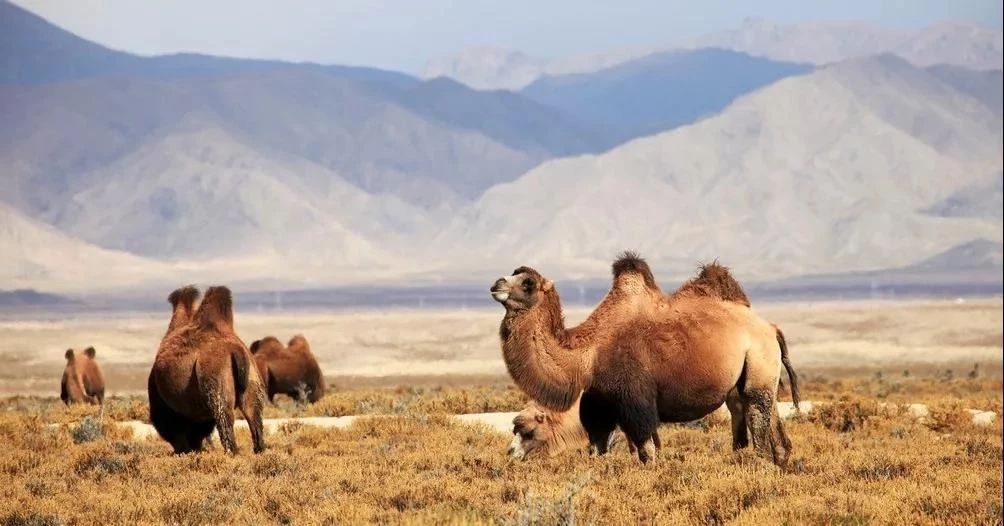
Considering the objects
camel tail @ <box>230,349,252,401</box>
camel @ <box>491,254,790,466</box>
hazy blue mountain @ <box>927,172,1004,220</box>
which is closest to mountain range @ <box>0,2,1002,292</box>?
hazy blue mountain @ <box>927,172,1004,220</box>

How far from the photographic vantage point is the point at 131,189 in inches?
5605

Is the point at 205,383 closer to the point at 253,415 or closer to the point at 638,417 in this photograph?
the point at 253,415

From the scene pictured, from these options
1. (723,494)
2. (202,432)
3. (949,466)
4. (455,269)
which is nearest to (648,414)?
(723,494)

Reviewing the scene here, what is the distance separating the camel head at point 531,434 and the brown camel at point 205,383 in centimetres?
275

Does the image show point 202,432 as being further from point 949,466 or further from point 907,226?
point 907,226

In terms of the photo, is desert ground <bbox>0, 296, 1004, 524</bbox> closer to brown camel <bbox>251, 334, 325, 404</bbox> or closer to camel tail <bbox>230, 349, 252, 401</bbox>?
camel tail <bbox>230, 349, 252, 401</bbox>

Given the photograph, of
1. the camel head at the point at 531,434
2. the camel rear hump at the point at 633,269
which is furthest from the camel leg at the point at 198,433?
the camel rear hump at the point at 633,269

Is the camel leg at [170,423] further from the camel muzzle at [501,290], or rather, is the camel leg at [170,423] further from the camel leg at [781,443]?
the camel leg at [781,443]

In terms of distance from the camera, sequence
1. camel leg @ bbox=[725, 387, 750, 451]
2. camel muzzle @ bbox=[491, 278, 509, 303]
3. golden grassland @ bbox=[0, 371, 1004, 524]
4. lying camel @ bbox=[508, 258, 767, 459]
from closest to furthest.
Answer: golden grassland @ bbox=[0, 371, 1004, 524]
camel muzzle @ bbox=[491, 278, 509, 303]
camel leg @ bbox=[725, 387, 750, 451]
lying camel @ bbox=[508, 258, 767, 459]

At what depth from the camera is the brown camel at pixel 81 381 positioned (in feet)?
92.9

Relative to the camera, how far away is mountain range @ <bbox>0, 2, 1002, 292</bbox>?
126m

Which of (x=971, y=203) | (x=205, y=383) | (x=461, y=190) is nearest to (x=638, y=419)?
(x=205, y=383)

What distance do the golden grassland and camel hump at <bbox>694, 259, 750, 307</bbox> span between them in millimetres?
1526

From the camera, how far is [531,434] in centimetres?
1519
